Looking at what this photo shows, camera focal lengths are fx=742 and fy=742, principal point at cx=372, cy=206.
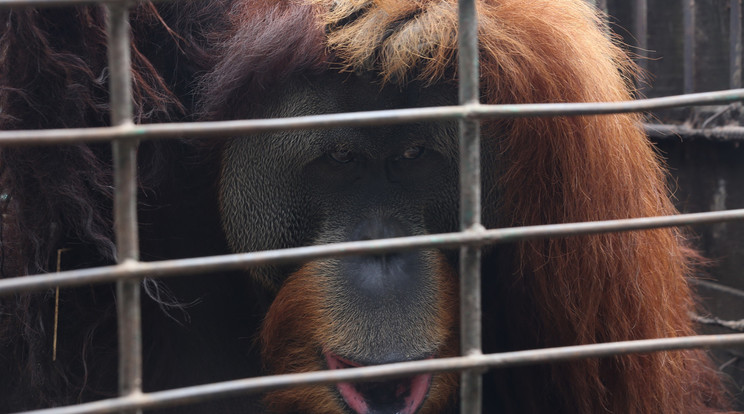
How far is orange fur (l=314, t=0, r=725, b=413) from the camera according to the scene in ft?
5.09

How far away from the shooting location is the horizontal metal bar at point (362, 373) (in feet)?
2.80

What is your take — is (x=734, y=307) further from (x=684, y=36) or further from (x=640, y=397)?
(x=640, y=397)

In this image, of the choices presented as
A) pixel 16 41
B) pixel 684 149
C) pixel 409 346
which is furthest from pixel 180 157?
pixel 684 149

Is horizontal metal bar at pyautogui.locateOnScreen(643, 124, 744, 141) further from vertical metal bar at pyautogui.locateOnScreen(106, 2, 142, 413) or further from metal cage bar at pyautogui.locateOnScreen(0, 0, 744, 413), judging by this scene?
vertical metal bar at pyautogui.locateOnScreen(106, 2, 142, 413)

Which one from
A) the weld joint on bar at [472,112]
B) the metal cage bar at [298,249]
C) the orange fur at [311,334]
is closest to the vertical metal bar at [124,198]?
the metal cage bar at [298,249]

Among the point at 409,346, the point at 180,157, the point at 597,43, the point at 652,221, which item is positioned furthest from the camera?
the point at 180,157

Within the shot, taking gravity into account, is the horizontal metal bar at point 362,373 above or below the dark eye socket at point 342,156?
below

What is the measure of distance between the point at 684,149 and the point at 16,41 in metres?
2.77

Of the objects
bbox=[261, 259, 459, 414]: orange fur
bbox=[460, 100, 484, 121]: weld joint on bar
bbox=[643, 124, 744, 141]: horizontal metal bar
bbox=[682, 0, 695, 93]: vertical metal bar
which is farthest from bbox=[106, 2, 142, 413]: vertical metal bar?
bbox=[682, 0, 695, 93]: vertical metal bar

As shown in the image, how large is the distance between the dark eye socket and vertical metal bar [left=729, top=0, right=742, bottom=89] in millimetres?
2131

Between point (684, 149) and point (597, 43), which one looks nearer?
point (597, 43)

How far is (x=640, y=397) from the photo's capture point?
1.69 metres

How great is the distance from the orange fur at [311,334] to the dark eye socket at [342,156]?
24 centimetres

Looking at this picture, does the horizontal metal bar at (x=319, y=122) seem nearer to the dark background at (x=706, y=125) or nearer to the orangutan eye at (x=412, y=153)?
the orangutan eye at (x=412, y=153)
